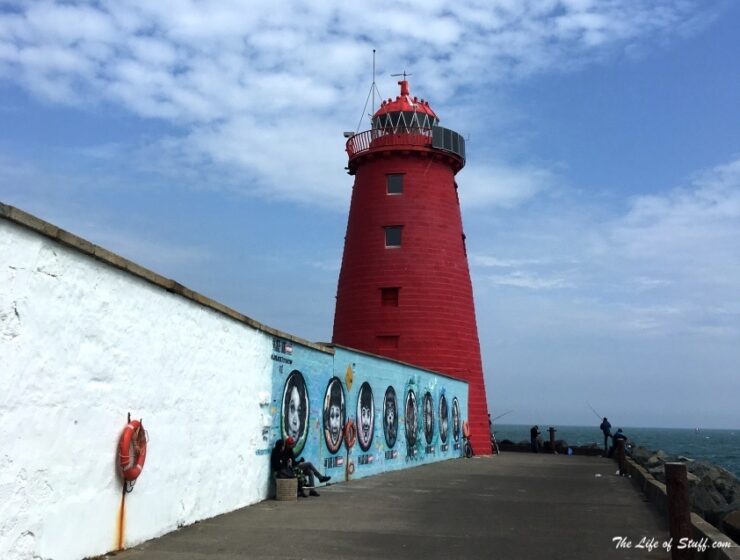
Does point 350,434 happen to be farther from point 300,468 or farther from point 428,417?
point 428,417

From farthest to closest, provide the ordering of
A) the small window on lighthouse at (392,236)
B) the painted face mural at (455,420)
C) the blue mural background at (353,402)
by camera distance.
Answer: the painted face mural at (455,420)
the small window on lighthouse at (392,236)
the blue mural background at (353,402)

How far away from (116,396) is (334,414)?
362 inches

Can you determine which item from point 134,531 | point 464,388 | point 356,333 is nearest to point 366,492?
point 134,531

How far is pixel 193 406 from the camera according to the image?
10.5m

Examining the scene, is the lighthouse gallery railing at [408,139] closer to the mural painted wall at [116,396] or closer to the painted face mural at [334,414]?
the painted face mural at [334,414]

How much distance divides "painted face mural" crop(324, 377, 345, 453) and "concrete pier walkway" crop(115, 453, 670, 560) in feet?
3.42

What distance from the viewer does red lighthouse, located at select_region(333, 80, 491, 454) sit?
28219 mm

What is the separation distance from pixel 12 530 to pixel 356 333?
22.2 meters

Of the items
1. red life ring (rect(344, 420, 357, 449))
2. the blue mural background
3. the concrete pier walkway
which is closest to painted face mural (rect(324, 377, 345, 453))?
the blue mural background

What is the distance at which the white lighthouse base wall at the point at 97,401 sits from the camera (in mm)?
6750

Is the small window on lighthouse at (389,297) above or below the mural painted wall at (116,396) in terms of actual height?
above

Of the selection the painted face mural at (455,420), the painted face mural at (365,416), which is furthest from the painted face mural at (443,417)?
the painted face mural at (365,416)

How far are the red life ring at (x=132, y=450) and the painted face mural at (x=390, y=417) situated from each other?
13.2 metres

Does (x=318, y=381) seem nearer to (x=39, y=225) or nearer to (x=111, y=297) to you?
(x=111, y=297)
